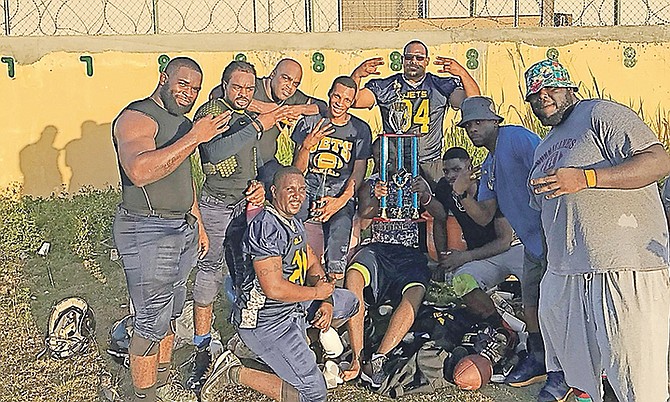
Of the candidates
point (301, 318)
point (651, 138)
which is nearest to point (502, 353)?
point (301, 318)

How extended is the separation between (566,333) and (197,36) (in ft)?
18.0

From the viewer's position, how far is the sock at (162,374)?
5520 mm

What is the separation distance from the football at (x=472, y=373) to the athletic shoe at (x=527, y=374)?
6.3 inches

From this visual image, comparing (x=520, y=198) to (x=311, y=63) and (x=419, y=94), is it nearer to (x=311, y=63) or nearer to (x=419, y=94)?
(x=419, y=94)

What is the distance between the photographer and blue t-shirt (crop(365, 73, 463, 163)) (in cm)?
664

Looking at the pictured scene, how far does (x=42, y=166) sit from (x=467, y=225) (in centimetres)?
493

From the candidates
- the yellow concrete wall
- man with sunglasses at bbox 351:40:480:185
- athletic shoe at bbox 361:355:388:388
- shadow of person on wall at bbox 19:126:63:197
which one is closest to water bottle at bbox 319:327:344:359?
athletic shoe at bbox 361:355:388:388

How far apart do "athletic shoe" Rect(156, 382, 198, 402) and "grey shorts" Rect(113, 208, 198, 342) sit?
401 millimetres

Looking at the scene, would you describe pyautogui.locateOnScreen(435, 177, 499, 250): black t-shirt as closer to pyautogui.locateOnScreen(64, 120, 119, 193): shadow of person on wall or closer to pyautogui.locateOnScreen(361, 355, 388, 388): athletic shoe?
pyautogui.locateOnScreen(361, 355, 388, 388): athletic shoe

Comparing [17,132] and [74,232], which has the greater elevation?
[17,132]

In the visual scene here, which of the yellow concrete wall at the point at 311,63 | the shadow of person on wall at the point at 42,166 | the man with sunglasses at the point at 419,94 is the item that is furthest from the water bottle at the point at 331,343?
the shadow of person on wall at the point at 42,166

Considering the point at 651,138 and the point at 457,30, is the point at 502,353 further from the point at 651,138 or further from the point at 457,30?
the point at 457,30

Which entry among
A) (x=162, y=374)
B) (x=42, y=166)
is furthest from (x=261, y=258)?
(x=42, y=166)

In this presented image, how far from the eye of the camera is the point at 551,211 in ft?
15.6
